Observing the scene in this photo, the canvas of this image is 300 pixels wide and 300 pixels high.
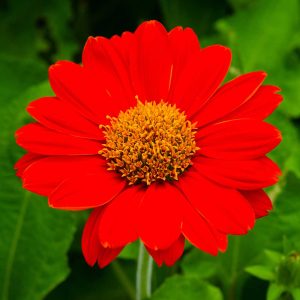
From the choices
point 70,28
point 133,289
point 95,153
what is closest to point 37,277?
point 133,289

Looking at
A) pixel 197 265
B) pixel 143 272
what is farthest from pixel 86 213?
pixel 143 272

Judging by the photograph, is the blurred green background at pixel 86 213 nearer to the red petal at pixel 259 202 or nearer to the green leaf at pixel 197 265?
A: the green leaf at pixel 197 265

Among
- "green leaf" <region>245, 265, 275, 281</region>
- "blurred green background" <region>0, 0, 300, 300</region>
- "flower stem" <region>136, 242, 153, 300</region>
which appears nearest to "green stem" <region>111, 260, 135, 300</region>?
"blurred green background" <region>0, 0, 300, 300</region>

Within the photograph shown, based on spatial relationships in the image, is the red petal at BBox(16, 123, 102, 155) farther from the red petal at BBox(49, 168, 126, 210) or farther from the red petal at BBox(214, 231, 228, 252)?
the red petal at BBox(214, 231, 228, 252)

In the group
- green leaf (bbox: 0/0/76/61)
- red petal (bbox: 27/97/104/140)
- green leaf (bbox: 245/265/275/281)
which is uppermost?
green leaf (bbox: 0/0/76/61)

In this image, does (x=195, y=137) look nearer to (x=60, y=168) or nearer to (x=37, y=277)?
(x=60, y=168)

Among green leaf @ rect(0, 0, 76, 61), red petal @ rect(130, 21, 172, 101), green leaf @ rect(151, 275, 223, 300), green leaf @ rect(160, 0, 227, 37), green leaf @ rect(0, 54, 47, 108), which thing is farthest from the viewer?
green leaf @ rect(0, 0, 76, 61)
